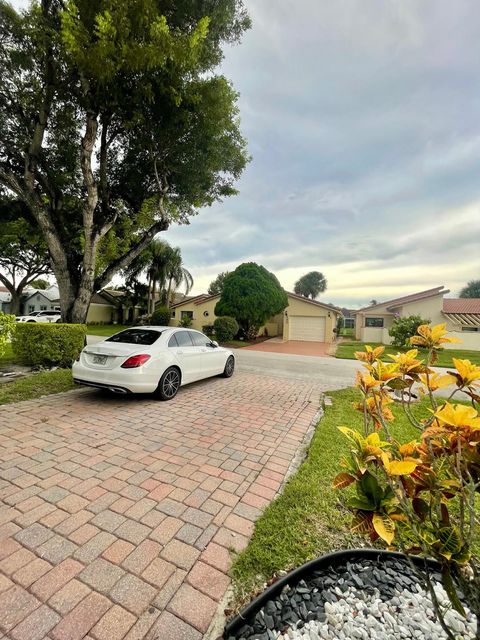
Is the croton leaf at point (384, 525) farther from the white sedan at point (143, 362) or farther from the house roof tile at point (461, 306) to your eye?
the house roof tile at point (461, 306)

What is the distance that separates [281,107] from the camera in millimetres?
8000

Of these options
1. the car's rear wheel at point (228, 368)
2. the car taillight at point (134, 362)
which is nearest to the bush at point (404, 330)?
the car's rear wheel at point (228, 368)

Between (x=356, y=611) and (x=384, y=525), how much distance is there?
0.95 meters

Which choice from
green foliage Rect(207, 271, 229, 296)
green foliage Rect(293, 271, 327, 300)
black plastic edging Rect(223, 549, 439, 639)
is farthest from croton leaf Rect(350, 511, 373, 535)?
green foliage Rect(293, 271, 327, 300)

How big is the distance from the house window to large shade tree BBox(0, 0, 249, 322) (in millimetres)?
18684

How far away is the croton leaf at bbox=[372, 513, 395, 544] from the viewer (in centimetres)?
108

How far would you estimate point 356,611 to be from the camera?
1592 mm

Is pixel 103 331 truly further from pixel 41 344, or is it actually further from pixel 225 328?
pixel 41 344

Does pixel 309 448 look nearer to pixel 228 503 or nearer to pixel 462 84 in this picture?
pixel 228 503

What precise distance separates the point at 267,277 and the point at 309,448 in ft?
58.8

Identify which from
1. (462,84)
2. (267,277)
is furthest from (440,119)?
(267,277)

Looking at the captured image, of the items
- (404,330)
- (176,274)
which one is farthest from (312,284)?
(404,330)

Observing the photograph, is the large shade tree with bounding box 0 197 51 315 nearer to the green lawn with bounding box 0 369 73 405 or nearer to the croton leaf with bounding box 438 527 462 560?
the green lawn with bounding box 0 369 73 405

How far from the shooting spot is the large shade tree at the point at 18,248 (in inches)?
501
